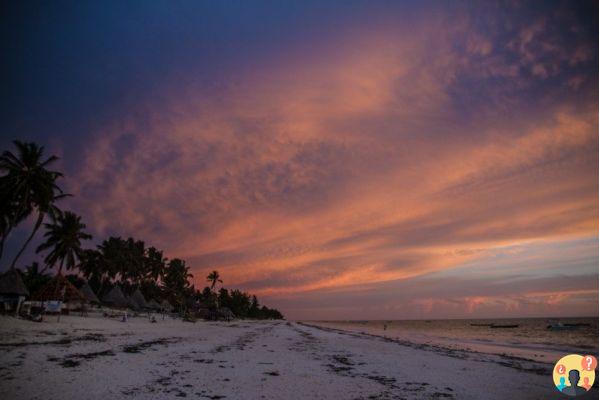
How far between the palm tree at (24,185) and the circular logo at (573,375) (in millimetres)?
40499

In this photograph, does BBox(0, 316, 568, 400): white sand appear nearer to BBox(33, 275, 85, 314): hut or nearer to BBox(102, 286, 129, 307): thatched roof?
BBox(33, 275, 85, 314): hut

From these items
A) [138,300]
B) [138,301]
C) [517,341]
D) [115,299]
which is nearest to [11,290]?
[115,299]

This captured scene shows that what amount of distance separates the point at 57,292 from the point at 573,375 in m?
38.5

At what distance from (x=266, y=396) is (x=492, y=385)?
352 inches

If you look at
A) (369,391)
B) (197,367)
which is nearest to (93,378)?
(197,367)

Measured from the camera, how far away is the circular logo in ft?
29.4

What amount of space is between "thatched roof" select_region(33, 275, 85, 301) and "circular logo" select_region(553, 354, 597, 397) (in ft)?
122

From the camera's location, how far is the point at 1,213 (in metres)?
32.4

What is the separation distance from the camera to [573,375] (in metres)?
11.7

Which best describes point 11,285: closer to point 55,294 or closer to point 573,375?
point 55,294

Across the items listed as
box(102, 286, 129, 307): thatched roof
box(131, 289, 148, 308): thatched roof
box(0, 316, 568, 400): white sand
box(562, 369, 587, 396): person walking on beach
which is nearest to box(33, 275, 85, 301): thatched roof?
box(0, 316, 568, 400): white sand

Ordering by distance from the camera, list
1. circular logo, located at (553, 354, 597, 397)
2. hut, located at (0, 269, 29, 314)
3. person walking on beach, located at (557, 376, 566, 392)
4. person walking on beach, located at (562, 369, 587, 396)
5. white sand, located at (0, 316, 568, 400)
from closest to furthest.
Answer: white sand, located at (0, 316, 568, 400) → circular logo, located at (553, 354, 597, 397) → person walking on beach, located at (562, 369, 587, 396) → person walking on beach, located at (557, 376, 566, 392) → hut, located at (0, 269, 29, 314)

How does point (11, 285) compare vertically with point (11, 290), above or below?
above

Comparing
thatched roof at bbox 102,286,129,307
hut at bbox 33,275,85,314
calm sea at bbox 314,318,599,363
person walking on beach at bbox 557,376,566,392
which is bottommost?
calm sea at bbox 314,318,599,363
